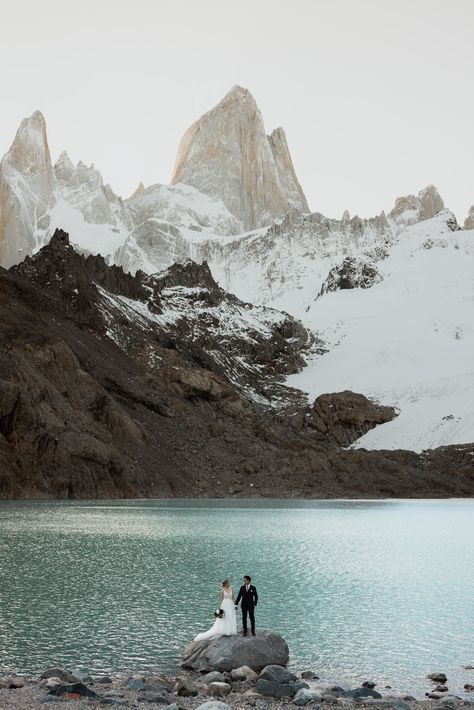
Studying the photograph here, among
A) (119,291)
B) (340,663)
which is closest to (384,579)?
(340,663)

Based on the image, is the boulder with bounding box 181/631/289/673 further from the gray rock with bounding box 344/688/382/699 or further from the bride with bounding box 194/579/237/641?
the gray rock with bounding box 344/688/382/699

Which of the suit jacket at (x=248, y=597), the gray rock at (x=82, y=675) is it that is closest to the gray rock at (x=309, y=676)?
the suit jacket at (x=248, y=597)

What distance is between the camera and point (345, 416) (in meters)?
141

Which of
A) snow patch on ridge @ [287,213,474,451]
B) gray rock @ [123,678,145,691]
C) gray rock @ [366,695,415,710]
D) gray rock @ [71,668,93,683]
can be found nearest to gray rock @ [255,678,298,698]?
gray rock @ [366,695,415,710]

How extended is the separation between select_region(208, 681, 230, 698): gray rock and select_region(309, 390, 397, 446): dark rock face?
4782 inches

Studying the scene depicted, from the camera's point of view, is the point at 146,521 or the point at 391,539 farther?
the point at 146,521

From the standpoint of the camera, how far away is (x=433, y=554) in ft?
142

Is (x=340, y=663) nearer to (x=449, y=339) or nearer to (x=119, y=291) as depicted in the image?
(x=119, y=291)

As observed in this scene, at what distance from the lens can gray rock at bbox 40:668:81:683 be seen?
1709 cm

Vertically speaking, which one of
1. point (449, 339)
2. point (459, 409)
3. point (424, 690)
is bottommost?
point (424, 690)

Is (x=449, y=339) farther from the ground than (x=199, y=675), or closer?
farther from the ground

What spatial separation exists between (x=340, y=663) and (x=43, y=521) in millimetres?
35608

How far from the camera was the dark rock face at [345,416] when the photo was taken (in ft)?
457

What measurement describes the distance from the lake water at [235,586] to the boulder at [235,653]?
0.56m
